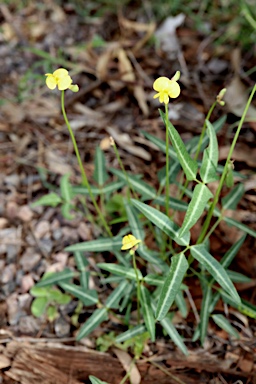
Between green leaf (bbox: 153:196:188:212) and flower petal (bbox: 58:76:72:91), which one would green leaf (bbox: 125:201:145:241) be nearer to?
green leaf (bbox: 153:196:188:212)

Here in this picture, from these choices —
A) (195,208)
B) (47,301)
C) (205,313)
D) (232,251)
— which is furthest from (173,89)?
(47,301)

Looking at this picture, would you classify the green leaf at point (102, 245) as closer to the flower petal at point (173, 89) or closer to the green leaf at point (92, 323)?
the green leaf at point (92, 323)

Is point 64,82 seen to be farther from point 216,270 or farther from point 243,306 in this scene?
point 243,306

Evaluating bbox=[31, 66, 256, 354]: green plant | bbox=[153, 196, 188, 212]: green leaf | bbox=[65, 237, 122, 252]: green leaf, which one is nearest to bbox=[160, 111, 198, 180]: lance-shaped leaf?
bbox=[31, 66, 256, 354]: green plant

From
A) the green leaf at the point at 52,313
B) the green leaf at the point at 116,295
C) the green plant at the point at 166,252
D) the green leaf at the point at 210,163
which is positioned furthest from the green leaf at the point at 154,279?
the green leaf at the point at 52,313

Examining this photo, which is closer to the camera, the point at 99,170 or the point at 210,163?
the point at 210,163

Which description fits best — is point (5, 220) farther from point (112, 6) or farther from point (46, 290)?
point (112, 6)

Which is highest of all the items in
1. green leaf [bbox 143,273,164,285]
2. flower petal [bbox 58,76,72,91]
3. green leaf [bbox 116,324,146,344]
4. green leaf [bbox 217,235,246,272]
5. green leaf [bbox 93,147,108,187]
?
flower petal [bbox 58,76,72,91]
